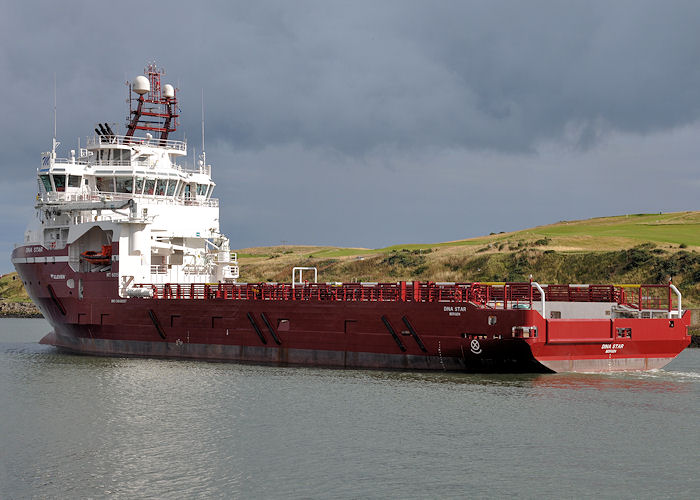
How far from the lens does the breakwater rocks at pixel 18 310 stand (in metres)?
88.7

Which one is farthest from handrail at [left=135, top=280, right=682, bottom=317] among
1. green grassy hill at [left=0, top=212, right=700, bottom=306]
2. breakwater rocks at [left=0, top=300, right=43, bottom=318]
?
breakwater rocks at [left=0, top=300, right=43, bottom=318]

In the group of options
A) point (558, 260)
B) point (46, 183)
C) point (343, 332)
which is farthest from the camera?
point (558, 260)

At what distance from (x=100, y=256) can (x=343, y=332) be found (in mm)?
13578

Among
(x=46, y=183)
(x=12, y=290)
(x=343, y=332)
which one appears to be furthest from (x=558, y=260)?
(x=12, y=290)

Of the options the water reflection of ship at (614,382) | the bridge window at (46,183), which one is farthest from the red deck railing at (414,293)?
the bridge window at (46,183)

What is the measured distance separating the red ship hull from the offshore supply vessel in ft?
0.19

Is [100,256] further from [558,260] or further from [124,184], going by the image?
[558,260]

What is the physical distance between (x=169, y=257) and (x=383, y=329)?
1414cm

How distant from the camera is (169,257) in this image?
4088 centimetres

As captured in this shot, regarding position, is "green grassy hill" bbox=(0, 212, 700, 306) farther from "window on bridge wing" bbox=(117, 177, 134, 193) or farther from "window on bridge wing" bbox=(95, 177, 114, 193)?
"window on bridge wing" bbox=(95, 177, 114, 193)

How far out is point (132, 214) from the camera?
123ft

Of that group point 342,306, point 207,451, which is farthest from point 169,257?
point 207,451

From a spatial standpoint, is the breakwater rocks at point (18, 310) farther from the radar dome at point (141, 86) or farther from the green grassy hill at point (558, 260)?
the radar dome at point (141, 86)

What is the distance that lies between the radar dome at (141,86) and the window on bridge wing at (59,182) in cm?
624
